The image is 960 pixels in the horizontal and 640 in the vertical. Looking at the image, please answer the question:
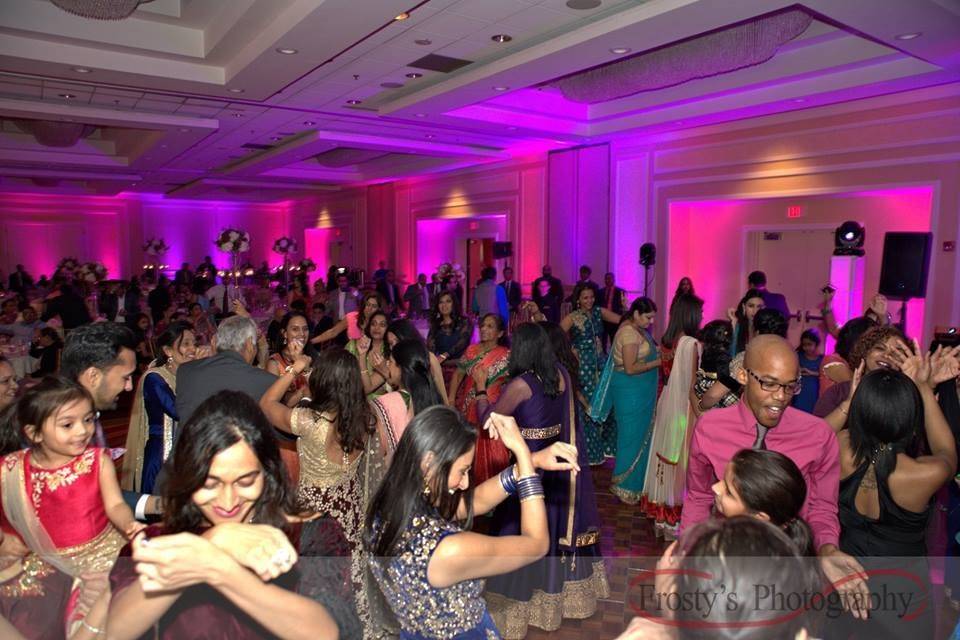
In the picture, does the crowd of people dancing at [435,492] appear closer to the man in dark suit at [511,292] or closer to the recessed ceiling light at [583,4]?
the recessed ceiling light at [583,4]

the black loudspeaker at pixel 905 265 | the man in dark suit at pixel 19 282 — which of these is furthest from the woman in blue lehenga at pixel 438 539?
the man in dark suit at pixel 19 282

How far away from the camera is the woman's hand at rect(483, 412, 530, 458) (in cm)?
169

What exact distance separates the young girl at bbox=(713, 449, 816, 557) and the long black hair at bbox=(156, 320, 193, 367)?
9.51ft

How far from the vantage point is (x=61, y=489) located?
72.0 inches

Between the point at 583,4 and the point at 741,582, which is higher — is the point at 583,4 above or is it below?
above

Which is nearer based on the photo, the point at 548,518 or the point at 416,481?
the point at 416,481

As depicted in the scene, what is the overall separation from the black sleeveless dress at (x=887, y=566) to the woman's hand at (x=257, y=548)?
5.39ft

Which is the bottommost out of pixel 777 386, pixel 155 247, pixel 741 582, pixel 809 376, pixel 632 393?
pixel 632 393

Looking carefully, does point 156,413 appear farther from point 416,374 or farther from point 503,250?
point 503,250

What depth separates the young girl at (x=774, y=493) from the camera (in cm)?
150

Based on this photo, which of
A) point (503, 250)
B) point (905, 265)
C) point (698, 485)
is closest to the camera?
point (698, 485)

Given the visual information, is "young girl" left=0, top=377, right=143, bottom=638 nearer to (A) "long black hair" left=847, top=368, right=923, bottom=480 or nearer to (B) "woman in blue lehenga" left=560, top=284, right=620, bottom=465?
(A) "long black hair" left=847, top=368, right=923, bottom=480

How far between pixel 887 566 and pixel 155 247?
1931 centimetres

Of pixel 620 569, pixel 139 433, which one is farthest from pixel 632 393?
pixel 139 433
